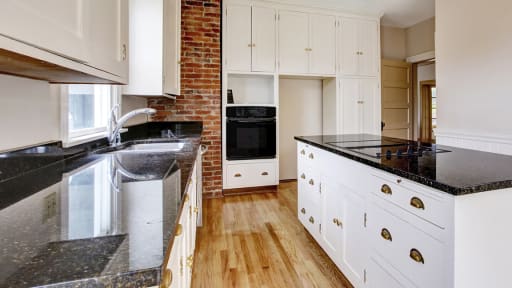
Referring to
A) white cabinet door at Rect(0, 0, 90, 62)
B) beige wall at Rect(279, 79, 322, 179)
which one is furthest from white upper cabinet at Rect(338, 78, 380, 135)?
white cabinet door at Rect(0, 0, 90, 62)

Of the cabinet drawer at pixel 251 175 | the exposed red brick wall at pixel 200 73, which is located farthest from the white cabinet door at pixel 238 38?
the cabinet drawer at pixel 251 175

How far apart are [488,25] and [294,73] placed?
2142 millimetres

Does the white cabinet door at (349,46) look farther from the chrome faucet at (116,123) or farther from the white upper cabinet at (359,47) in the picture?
the chrome faucet at (116,123)

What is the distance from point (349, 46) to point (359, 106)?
0.95 metres

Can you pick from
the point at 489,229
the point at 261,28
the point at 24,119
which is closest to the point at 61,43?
the point at 24,119

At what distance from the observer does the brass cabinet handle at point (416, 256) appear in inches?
39.9

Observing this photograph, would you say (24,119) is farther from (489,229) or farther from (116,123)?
(489,229)

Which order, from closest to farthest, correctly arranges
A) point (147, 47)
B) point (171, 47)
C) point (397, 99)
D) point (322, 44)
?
point (147, 47), point (171, 47), point (322, 44), point (397, 99)

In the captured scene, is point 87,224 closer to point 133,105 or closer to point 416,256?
point 416,256

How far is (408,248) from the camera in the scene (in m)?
1.08

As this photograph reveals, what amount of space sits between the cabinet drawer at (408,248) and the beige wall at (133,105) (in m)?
2.06

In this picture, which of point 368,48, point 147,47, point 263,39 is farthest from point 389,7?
point 147,47

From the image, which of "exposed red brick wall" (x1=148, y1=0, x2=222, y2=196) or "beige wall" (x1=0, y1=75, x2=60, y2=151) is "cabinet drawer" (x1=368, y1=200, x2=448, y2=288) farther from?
"exposed red brick wall" (x1=148, y1=0, x2=222, y2=196)

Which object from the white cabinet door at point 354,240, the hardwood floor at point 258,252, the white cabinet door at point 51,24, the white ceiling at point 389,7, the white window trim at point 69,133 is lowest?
the hardwood floor at point 258,252
